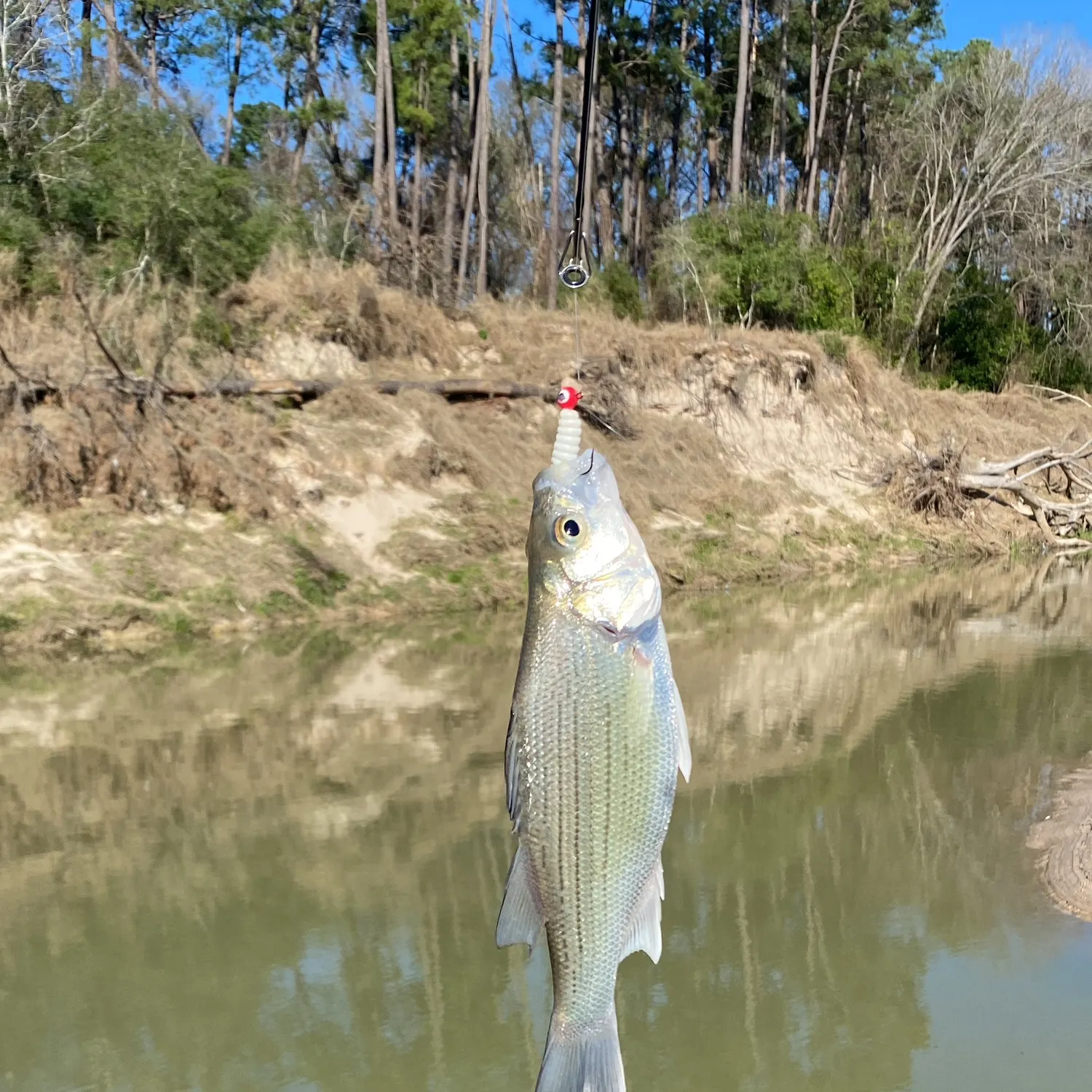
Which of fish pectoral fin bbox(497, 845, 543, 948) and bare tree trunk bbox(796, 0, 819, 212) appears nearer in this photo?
fish pectoral fin bbox(497, 845, 543, 948)

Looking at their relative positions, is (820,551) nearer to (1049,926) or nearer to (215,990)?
(1049,926)

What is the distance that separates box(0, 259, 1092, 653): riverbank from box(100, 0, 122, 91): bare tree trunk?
10.4 m

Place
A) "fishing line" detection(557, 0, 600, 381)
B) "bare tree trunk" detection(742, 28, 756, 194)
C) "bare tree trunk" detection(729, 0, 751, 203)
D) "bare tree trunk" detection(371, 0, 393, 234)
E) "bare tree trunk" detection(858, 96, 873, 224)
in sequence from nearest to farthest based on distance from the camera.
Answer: "fishing line" detection(557, 0, 600, 381)
"bare tree trunk" detection(371, 0, 393, 234)
"bare tree trunk" detection(729, 0, 751, 203)
"bare tree trunk" detection(742, 28, 756, 194)
"bare tree trunk" detection(858, 96, 873, 224)

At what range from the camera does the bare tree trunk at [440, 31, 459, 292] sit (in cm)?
2783

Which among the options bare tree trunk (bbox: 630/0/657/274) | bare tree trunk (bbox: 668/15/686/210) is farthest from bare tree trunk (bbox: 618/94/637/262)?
bare tree trunk (bbox: 668/15/686/210)

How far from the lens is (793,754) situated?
9.50 metres

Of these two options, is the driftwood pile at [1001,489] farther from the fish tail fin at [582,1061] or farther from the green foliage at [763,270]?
the fish tail fin at [582,1061]

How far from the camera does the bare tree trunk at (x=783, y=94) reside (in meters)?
37.5

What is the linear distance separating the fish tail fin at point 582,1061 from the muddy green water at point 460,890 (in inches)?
111

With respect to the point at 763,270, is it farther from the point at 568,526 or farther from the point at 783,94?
the point at 568,526

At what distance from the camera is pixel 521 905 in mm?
2350

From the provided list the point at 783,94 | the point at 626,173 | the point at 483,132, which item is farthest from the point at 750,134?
the point at 483,132

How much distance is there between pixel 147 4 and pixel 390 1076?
34041 mm

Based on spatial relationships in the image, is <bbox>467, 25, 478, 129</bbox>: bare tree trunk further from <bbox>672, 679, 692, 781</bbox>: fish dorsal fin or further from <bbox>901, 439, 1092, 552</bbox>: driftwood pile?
<bbox>672, 679, 692, 781</bbox>: fish dorsal fin
